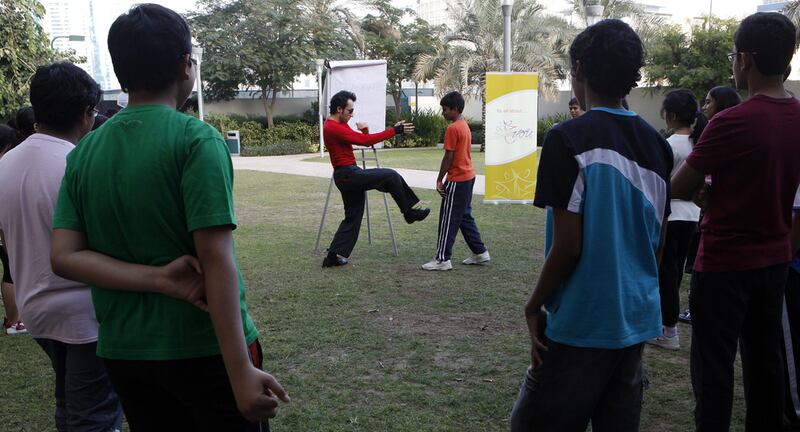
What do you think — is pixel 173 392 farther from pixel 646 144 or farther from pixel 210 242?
pixel 646 144

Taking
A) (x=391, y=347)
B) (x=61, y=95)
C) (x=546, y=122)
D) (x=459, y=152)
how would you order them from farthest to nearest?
1. (x=546, y=122)
2. (x=459, y=152)
3. (x=391, y=347)
4. (x=61, y=95)

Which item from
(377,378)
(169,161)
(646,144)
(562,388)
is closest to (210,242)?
(169,161)

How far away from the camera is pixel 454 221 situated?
7.00 meters

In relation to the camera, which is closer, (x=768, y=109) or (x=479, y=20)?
(x=768, y=109)

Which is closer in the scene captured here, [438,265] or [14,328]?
[14,328]

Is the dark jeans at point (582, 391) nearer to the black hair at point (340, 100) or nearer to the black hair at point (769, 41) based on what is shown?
the black hair at point (769, 41)

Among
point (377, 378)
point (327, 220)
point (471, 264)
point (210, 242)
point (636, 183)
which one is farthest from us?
point (327, 220)

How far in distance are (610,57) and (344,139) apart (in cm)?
516

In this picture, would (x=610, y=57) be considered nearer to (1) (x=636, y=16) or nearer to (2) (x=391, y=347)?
(2) (x=391, y=347)

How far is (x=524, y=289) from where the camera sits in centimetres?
621

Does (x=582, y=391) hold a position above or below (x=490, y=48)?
below

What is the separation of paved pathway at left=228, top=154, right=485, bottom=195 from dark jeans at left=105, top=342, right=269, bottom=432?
11.3m

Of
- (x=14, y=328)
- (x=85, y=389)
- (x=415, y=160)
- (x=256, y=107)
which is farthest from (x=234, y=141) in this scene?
(x=85, y=389)

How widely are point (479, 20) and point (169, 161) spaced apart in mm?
26505
